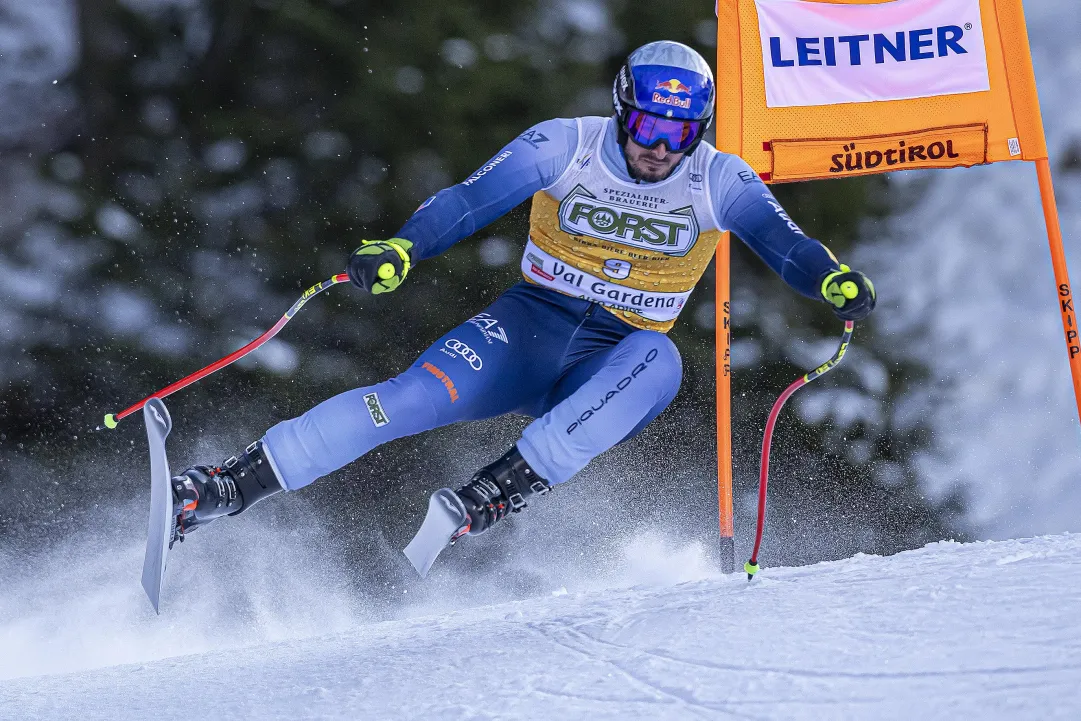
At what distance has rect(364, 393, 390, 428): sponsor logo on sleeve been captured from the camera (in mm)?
2463

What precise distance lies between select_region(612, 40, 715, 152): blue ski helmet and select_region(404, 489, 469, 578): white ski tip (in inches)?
41.7

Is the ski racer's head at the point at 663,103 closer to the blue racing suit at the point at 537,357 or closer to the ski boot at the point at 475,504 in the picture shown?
the blue racing suit at the point at 537,357

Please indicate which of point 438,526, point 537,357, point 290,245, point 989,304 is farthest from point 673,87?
point 989,304

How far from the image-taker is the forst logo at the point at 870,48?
3.89m

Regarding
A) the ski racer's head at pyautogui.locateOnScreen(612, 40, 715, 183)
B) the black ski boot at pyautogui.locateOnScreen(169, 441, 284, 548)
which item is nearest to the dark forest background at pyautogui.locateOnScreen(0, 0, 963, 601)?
the black ski boot at pyautogui.locateOnScreen(169, 441, 284, 548)

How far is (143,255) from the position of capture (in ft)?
20.4

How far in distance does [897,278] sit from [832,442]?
4.41 ft

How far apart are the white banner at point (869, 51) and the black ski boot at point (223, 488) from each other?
251 centimetres

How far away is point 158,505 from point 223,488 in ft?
0.53

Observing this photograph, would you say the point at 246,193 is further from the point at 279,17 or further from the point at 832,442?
the point at 832,442

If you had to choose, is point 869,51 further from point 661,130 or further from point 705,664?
point 705,664

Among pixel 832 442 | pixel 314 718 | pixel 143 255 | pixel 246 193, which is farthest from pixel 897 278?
pixel 314 718

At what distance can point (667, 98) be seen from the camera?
2629mm

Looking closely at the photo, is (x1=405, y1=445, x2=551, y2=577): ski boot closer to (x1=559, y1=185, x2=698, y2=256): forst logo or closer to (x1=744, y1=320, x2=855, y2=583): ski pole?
(x1=744, y1=320, x2=855, y2=583): ski pole
